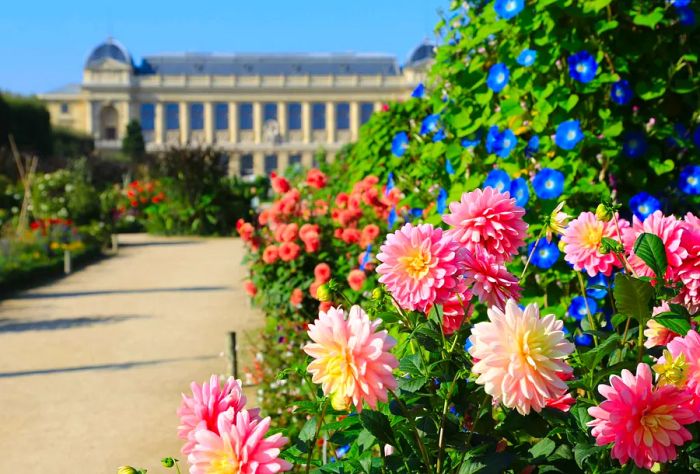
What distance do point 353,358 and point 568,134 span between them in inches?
66.4

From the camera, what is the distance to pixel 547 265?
2.40m

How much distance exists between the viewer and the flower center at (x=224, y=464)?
1.05 metres

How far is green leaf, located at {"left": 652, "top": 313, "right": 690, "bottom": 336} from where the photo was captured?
1223 millimetres

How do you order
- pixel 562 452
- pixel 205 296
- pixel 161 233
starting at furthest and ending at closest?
pixel 161 233, pixel 205 296, pixel 562 452

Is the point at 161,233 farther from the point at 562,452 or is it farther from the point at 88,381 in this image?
the point at 562,452

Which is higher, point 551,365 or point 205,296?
point 551,365

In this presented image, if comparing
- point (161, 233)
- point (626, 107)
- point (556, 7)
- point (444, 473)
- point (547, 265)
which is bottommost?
point (161, 233)

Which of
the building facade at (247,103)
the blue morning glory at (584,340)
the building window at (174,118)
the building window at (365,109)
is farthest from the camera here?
the building window at (174,118)

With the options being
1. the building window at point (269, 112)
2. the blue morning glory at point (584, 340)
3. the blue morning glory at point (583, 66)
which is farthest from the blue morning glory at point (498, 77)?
the building window at point (269, 112)

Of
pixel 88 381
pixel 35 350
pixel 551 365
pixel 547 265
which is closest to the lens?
pixel 551 365

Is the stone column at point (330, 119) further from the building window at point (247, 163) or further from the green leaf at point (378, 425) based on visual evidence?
the green leaf at point (378, 425)

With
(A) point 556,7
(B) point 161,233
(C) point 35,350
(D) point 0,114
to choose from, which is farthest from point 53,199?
(D) point 0,114

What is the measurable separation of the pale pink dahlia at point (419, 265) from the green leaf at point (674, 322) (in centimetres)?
30

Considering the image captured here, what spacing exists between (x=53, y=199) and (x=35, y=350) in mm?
9021
